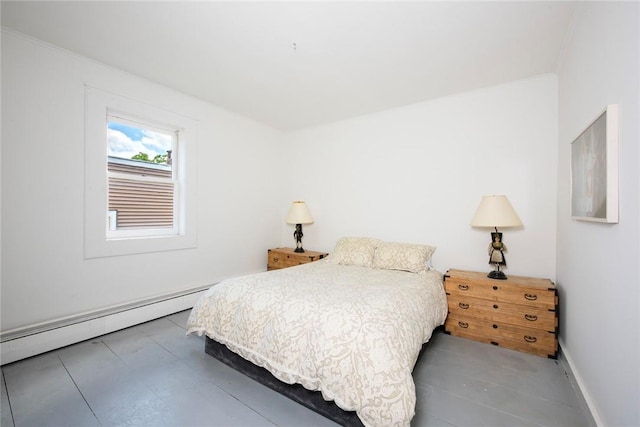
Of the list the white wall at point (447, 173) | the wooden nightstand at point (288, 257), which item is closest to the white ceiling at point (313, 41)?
the white wall at point (447, 173)

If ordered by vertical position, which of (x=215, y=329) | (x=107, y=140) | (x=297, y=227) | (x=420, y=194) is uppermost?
(x=107, y=140)

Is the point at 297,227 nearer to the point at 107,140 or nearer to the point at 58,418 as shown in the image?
the point at 107,140

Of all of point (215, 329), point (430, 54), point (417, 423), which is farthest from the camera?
point (430, 54)

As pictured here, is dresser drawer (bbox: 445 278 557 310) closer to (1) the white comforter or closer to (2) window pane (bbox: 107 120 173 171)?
(1) the white comforter

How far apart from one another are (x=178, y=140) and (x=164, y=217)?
95cm

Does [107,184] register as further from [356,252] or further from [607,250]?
[607,250]

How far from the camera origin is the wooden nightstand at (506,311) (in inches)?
85.6

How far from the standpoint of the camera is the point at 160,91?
2938 mm

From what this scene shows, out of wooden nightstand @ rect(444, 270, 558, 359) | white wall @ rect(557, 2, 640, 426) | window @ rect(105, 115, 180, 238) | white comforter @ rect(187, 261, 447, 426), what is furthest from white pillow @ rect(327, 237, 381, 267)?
window @ rect(105, 115, 180, 238)

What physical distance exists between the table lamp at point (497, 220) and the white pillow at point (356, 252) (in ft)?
3.68

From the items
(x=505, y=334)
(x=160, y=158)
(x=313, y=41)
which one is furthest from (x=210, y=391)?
(x=313, y=41)

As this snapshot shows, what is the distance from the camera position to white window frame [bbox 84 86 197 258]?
2.46m

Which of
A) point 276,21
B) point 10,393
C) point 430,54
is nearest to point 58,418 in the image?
point 10,393

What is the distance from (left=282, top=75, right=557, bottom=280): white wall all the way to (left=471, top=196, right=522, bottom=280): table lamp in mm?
256
